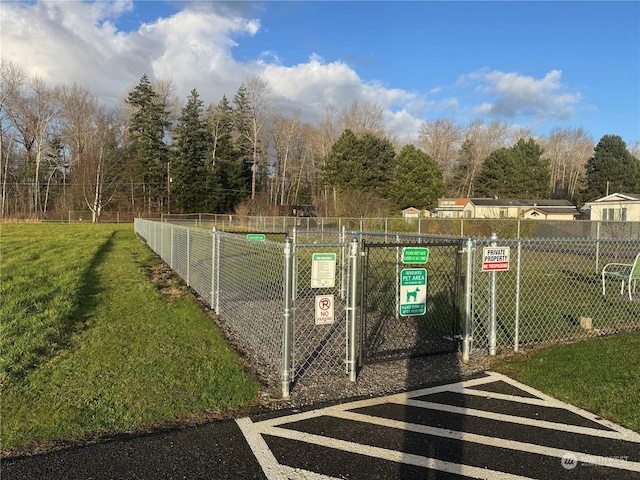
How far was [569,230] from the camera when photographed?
27.5 m

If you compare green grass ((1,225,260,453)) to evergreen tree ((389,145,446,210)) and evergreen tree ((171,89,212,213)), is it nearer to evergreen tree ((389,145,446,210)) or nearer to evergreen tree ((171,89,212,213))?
evergreen tree ((389,145,446,210))

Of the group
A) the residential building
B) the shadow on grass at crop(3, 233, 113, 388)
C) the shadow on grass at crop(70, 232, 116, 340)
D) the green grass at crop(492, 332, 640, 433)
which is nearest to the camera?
the green grass at crop(492, 332, 640, 433)

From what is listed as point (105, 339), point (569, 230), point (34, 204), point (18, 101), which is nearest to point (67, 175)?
point (34, 204)

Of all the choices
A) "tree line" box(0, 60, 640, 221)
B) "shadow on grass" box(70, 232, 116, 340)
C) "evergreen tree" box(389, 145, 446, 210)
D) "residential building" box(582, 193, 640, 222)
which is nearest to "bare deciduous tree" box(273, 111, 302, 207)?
"tree line" box(0, 60, 640, 221)

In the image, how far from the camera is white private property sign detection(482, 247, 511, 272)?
5.50 metres

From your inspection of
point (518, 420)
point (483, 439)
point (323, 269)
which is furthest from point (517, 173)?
point (483, 439)

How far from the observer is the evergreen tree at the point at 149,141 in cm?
6203

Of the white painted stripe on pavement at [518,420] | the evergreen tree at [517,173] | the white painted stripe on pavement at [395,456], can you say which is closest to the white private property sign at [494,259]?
the white painted stripe on pavement at [518,420]

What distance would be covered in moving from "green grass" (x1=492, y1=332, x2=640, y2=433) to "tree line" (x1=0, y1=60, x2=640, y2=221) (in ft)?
147

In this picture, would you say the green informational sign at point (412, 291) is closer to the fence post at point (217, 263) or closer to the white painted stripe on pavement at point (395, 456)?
the white painted stripe on pavement at point (395, 456)

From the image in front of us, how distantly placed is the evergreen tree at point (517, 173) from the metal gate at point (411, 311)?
199ft

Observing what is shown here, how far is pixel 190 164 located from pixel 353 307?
201 feet

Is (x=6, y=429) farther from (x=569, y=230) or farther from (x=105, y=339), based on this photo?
(x=569, y=230)

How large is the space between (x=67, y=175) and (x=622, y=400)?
70361 millimetres
